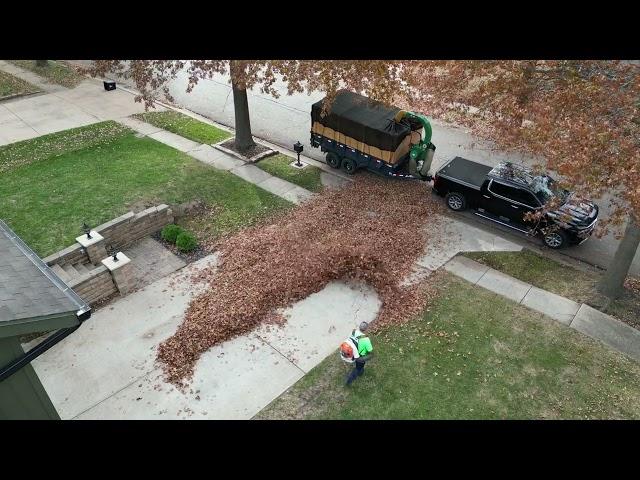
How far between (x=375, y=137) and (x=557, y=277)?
679cm

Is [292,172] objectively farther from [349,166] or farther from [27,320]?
[27,320]

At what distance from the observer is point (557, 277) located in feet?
39.8

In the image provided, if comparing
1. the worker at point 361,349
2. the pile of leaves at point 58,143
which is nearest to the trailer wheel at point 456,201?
the worker at point 361,349

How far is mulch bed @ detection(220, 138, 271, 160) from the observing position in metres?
16.8

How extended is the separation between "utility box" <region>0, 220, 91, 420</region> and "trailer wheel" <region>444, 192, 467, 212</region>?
11.5m

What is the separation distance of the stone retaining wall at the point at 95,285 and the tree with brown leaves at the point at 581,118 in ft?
28.7

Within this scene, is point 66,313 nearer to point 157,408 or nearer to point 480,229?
point 157,408

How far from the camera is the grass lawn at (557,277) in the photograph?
11148 millimetres

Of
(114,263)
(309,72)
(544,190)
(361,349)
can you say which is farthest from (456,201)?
(114,263)

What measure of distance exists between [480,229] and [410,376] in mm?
6484

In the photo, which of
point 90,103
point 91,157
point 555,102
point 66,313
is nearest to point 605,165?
point 555,102

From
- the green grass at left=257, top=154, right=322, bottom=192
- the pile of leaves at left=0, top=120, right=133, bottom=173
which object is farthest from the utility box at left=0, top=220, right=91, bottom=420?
the pile of leaves at left=0, top=120, right=133, bottom=173

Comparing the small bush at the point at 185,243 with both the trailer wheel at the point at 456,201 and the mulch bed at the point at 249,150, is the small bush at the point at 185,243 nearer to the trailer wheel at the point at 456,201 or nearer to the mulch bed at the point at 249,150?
the mulch bed at the point at 249,150

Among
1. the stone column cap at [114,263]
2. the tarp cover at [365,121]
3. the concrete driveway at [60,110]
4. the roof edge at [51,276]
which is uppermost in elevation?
the roof edge at [51,276]
